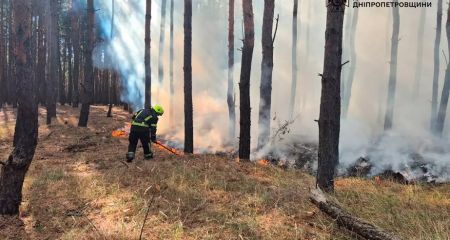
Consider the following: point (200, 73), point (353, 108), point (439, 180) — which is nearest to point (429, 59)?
point (353, 108)

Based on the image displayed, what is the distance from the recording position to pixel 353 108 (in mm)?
25047

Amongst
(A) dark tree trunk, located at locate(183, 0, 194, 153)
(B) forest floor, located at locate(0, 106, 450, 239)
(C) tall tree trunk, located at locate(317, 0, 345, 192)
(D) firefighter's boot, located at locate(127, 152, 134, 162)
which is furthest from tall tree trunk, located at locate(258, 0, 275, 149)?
(C) tall tree trunk, located at locate(317, 0, 345, 192)

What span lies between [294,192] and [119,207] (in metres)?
2.65

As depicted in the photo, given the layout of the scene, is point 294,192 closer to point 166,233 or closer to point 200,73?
point 166,233

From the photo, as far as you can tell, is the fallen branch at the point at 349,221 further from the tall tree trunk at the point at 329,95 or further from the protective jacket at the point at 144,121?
the protective jacket at the point at 144,121

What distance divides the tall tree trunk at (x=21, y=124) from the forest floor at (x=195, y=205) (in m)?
0.32

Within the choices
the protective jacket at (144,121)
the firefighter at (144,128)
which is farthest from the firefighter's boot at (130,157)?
the protective jacket at (144,121)

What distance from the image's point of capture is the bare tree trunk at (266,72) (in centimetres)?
1250

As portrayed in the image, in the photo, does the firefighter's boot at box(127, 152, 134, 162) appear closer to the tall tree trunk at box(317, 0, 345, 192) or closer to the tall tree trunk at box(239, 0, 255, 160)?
the tall tree trunk at box(239, 0, 255, 160)

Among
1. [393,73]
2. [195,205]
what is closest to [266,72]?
Result: [195,205]

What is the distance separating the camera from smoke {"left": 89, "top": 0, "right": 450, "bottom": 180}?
1679 centimetres

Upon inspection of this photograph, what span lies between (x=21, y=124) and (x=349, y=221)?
4746mm

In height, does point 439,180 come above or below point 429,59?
below

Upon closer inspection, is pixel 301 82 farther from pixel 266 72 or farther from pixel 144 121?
pixel 144 121
